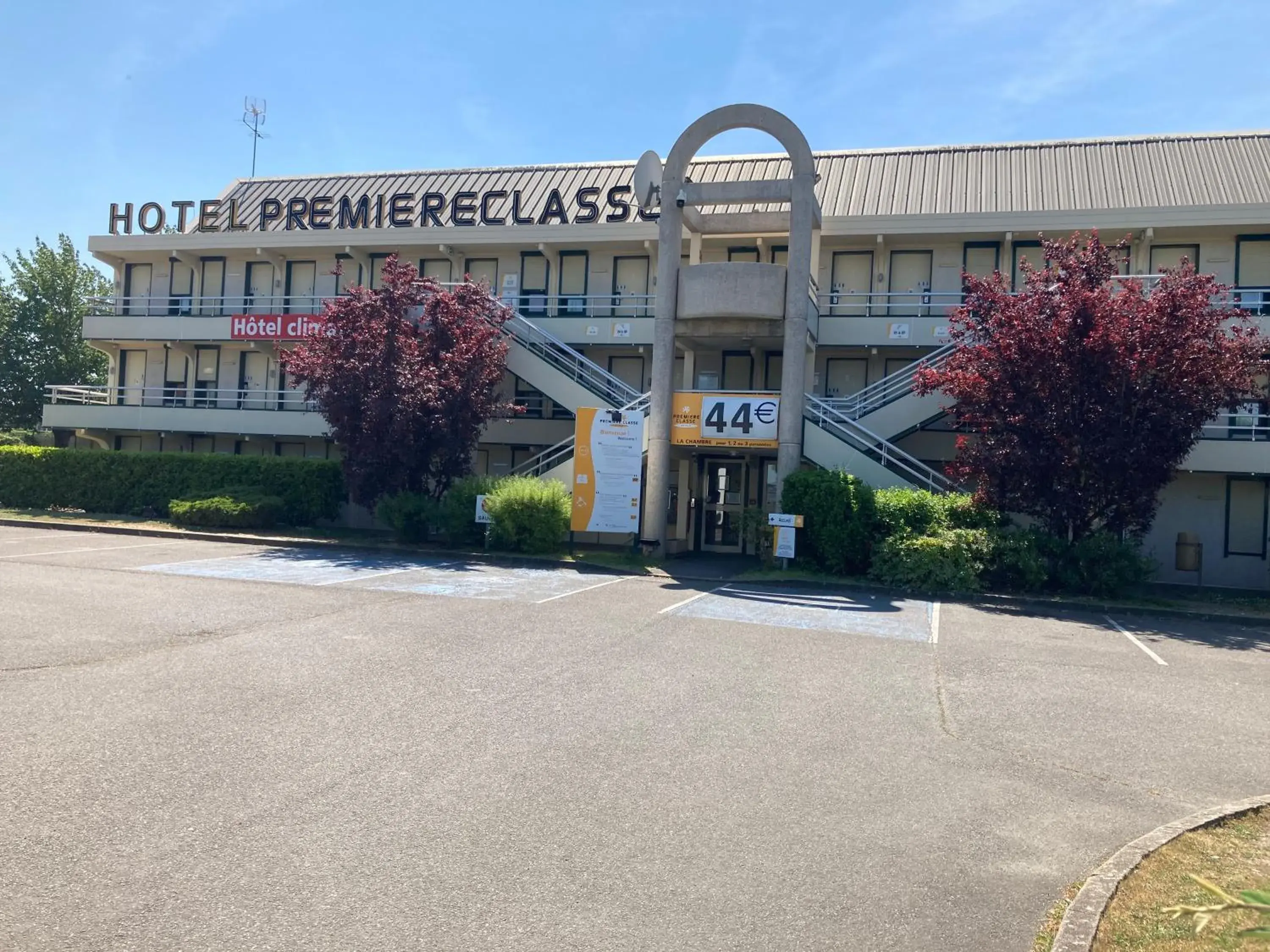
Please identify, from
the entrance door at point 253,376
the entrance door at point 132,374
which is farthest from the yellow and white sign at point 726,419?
the entrance door at point 132,374

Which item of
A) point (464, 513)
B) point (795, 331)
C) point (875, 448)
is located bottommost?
point (464, 513)

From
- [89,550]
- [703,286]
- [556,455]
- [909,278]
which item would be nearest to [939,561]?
[703,286]

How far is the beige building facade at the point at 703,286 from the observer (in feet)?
75.6

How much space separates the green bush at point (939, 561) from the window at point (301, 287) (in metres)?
21.0

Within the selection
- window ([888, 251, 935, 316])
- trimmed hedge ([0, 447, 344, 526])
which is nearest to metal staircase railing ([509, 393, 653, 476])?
trimmed hedge ([0, 447, 344, 526])

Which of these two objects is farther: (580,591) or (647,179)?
(647,179)

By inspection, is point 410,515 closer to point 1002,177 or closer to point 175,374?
point 175,374

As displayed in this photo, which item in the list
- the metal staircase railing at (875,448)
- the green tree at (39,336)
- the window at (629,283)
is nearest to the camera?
the metal staircase railing at (875,448)

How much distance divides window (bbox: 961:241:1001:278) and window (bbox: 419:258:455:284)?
14.9 m

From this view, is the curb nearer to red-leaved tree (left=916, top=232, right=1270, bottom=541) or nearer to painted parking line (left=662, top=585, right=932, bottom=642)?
painted parking line (left=662, top=585, right=932, bottom=642)

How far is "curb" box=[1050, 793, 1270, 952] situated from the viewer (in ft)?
14.6

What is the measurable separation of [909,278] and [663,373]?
9.04m

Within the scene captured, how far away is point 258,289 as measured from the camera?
32.8m

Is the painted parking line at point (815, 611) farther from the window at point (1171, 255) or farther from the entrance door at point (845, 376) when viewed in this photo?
the window at point (1171, 255)
